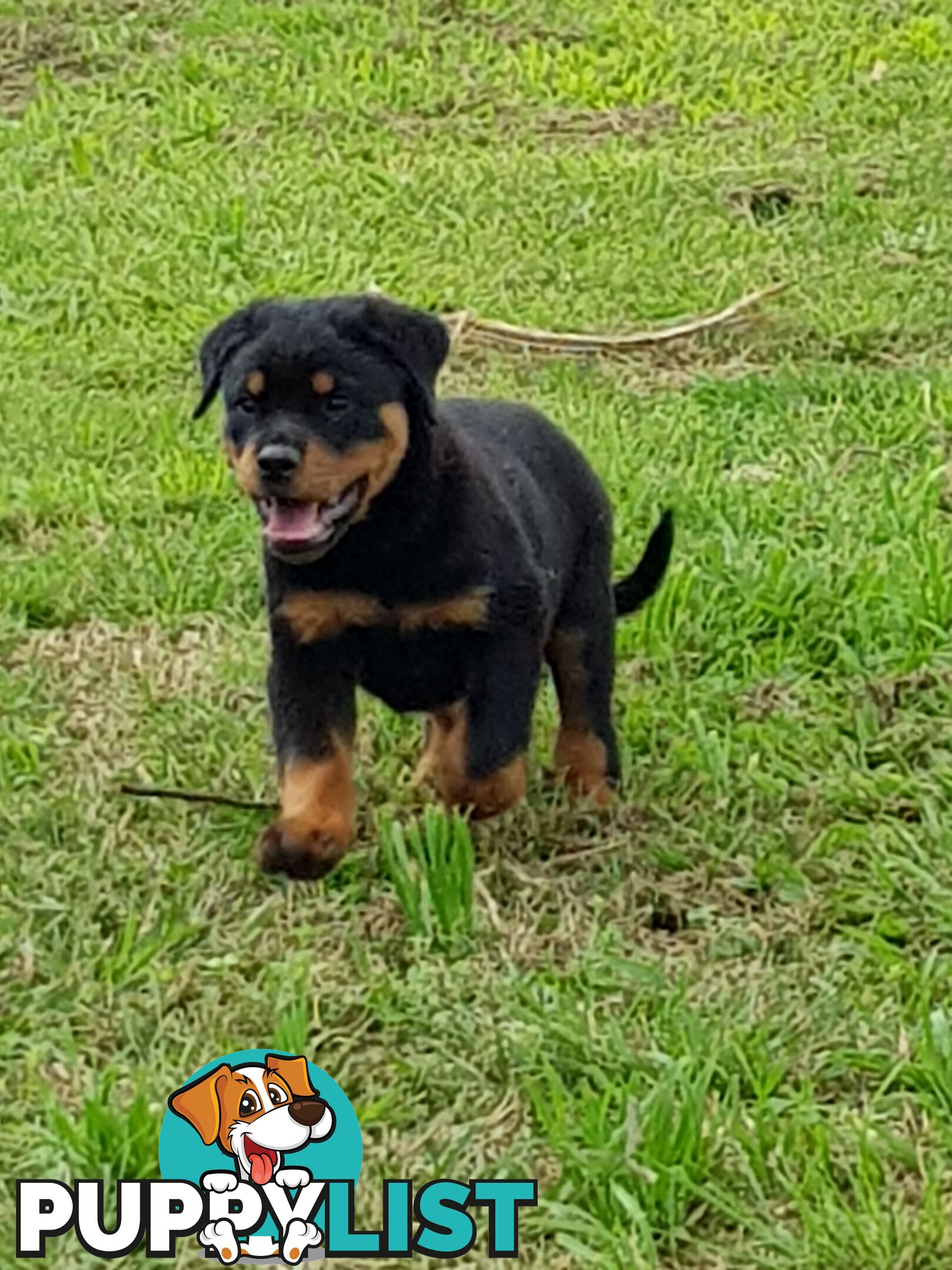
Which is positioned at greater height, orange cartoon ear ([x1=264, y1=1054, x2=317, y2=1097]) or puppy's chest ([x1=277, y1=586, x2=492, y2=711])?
puppy's chest ([x1=277, y1=586, x2=492, y2=711])

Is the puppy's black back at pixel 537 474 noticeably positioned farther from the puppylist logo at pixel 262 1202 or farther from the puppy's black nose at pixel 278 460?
the puppylist logo at pixel 262 1202

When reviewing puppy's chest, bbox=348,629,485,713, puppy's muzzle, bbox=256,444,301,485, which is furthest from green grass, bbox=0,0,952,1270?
puppy's muzzle, bbox=256,444,301,485

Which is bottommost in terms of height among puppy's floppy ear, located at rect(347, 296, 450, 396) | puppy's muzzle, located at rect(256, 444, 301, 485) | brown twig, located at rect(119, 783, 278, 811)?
brown twig, located at rect(119, 783, 278, 811)

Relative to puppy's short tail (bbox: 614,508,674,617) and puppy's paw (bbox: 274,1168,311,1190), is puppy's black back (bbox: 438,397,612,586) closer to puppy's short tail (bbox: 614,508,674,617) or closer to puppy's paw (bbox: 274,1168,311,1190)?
puppy's short tail (bbox: 614,508,674,617)

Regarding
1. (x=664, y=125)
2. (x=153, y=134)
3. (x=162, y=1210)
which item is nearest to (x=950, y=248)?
(x=664, y=125)

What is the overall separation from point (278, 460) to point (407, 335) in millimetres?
390

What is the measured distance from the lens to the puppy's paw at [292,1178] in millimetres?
2961

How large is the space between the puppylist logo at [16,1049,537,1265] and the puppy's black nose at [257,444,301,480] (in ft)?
3.30

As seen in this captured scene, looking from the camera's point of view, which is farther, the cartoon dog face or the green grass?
the green grass

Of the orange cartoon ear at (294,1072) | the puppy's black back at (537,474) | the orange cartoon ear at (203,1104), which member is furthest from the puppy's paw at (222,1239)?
the puppy's black back at (537,474)

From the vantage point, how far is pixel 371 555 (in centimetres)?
375

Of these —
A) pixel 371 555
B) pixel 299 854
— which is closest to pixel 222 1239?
pixel 299 854

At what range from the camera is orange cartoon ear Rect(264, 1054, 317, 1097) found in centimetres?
319

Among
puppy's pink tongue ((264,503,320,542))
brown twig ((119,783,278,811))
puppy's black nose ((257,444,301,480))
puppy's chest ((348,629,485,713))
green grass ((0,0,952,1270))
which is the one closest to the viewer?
green grass ((0,0,952,1270))
